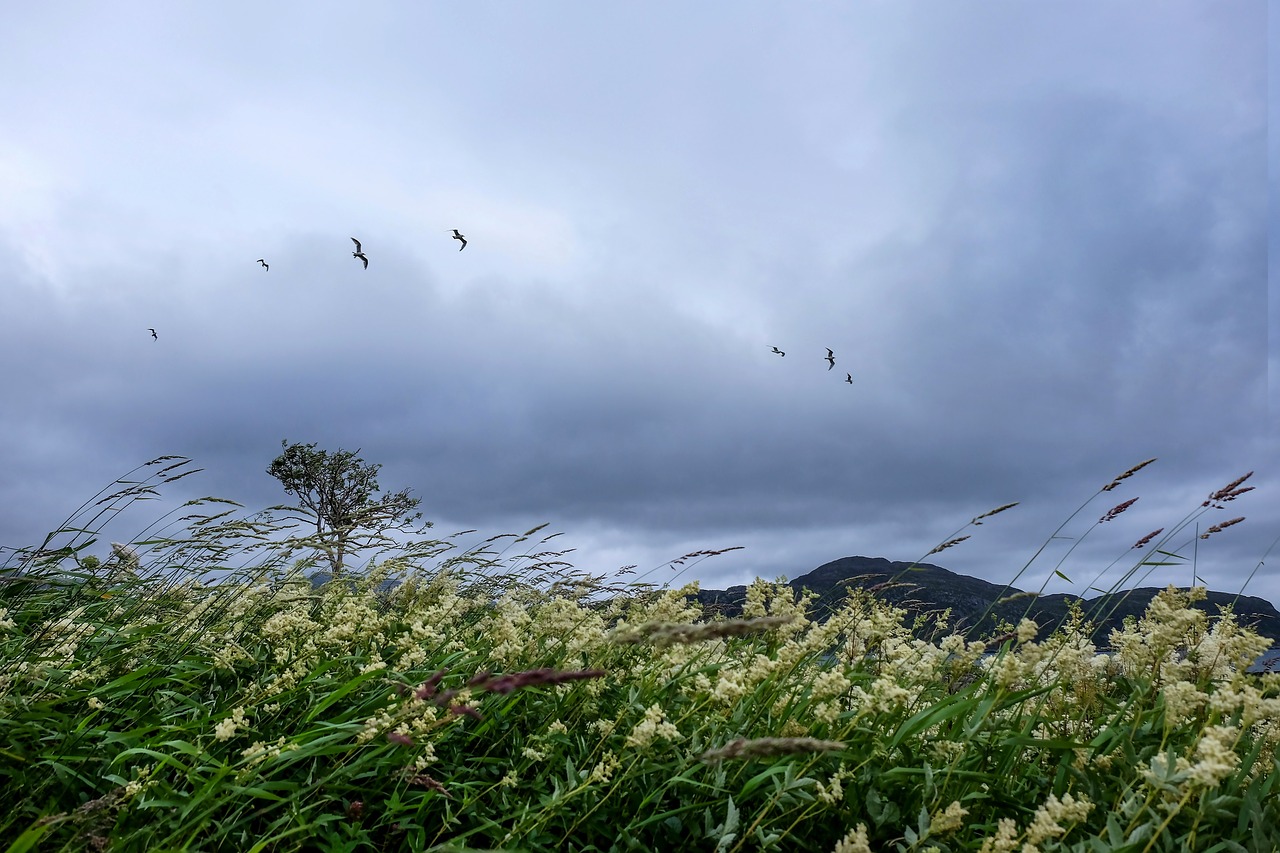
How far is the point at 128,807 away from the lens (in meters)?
3.23

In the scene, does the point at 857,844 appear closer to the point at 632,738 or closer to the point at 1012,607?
the point at 632,738

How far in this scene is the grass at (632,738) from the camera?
2975mm

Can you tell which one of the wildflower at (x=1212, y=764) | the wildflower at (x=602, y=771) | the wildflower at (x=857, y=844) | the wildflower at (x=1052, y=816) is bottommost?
the wildflower at (x=857, y=844)

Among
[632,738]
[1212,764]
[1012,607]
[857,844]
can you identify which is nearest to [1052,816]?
[1212,764]

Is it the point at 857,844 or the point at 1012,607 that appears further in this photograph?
the point at 1012,607

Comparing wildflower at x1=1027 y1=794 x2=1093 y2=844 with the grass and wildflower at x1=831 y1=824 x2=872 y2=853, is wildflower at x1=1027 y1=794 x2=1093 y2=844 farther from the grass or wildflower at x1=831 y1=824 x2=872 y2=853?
wildflower at x1=831 y1=824 x2=872 y2=853

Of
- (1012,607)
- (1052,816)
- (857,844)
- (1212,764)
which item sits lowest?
(857,844)

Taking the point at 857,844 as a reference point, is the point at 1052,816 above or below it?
above

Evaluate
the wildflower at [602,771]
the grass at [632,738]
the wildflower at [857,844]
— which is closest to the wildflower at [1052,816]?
the grass at [632,738]

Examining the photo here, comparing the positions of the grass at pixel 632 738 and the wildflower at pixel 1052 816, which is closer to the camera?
the wildflower at pixel 1052 816

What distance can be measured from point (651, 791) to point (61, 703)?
3435 millimetres

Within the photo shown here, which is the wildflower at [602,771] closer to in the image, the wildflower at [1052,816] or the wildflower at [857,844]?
the wildflower at [857,844]

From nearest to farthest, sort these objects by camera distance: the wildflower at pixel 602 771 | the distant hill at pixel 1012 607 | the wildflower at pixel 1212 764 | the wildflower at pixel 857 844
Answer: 1. the wildflower at pixel 1212 764
2. the wildflower at pixel 857 844
3. the wildflower at pixel 602 771
4. the distant hill at pixel 1012 607

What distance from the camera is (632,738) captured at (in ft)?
9.64
